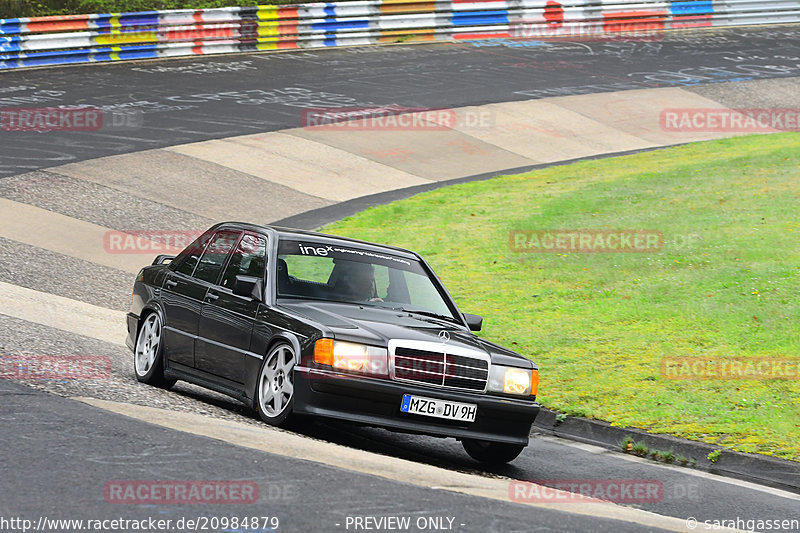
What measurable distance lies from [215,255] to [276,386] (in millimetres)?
1941

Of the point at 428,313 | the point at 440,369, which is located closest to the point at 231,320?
the point at 428,313

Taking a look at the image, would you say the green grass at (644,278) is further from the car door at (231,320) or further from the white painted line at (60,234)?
the white painted line at (60,234)

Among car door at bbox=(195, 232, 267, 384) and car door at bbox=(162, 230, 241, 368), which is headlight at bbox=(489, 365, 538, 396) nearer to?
car door at bbox=(195, 232, 267, 384)

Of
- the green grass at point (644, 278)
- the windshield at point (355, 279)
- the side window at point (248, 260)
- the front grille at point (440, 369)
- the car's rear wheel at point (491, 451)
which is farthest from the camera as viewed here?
the green grass at point (644, 278)

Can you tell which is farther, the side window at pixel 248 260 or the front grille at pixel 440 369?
the side window at pixel 248 260

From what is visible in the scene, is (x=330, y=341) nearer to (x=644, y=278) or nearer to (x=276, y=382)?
(x=276, y=382)

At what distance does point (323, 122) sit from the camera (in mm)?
25438

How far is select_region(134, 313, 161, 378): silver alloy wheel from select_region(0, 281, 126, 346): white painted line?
191 cm

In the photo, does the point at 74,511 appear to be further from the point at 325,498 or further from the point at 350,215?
the point at 350,215

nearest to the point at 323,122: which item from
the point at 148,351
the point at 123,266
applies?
the point at 123,266

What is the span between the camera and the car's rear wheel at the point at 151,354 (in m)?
9.44

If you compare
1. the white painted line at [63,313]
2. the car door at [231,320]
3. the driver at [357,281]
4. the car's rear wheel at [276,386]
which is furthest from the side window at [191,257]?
the white painted line at [63,313]

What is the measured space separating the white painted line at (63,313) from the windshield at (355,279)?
3714 mm

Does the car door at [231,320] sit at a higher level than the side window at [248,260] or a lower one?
lower
